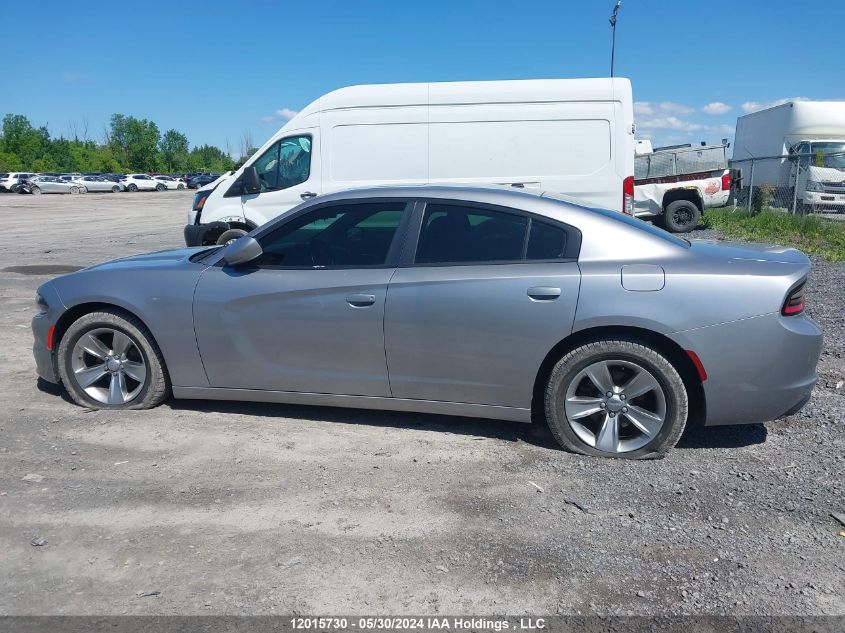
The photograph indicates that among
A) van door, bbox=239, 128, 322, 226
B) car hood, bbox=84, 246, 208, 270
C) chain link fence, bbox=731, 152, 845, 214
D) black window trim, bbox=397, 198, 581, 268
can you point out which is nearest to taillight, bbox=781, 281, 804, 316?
black window trim, bbox=397, 198, 581, 268

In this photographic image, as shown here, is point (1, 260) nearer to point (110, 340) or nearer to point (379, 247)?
point (110, 340)

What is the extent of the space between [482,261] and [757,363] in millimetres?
1640

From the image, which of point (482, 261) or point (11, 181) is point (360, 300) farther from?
point (11, 181)

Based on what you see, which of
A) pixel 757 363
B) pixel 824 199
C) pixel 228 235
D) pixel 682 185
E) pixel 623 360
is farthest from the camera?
pixel 824 199

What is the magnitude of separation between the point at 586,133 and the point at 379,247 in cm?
630

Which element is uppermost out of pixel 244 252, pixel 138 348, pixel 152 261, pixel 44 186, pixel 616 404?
pixel 44 186

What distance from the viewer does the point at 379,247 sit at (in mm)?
4469

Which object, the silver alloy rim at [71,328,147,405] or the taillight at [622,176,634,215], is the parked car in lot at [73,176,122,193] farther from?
the silver alloy rim at [71,328,147,405]

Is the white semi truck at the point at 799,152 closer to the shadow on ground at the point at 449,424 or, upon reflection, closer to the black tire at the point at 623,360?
the shadow on ground at the point at 449,424

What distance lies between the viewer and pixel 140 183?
63.5m

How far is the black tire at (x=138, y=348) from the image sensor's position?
4.77 meters

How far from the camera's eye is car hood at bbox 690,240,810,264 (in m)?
4.18

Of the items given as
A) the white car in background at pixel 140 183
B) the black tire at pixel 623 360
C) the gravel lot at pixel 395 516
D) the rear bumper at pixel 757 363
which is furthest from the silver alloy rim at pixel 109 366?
the white car in background at pixel 140 183

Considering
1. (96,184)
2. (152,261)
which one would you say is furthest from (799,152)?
(96,184)
